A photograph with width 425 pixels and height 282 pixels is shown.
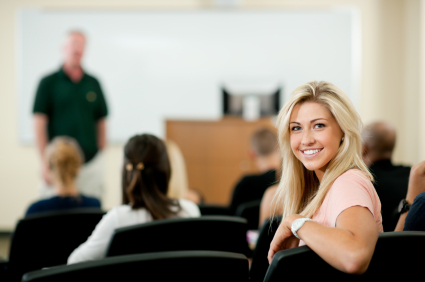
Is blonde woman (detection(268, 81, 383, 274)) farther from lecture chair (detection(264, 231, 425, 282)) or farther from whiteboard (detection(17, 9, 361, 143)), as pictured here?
whiteboard (detection(17, 9, 361, 143))

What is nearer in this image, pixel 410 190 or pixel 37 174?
pixel 410 190

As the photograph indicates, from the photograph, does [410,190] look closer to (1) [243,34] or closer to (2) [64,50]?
(1) [243,34]

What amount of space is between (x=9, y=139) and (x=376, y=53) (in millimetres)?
4979

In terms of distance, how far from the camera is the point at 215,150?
13.6 feet

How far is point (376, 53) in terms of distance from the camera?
5.01 m

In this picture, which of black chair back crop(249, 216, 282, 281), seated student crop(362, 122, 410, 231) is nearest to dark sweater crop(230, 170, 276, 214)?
seated student crop(362, 122, 410, 231)

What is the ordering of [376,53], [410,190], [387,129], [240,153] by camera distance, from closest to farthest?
[410,190], [387,129], [240,153], [376,53]

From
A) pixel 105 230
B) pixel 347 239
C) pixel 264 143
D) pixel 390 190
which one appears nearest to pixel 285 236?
pixel 347 239

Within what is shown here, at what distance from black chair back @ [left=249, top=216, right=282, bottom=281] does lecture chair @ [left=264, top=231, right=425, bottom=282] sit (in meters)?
0.33

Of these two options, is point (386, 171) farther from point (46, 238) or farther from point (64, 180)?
point (64, 180)

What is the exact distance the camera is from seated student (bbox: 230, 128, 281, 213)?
2.62m

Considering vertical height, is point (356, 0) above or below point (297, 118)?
above

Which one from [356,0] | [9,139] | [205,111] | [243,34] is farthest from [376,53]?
[9,139]

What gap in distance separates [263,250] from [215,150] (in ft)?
9.86
